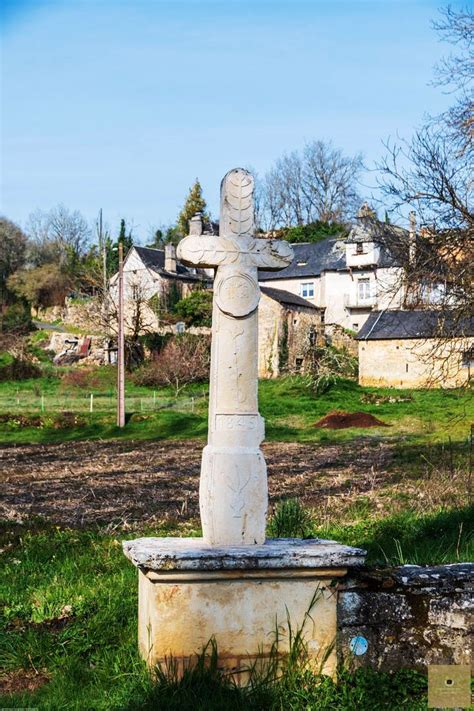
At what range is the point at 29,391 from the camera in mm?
38156

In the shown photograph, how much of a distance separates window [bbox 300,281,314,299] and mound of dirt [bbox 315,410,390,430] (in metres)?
24.4

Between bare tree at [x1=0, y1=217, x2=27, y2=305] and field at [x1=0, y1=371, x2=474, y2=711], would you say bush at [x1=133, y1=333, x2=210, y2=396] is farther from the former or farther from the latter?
bare tree at [x1=0, y1=217, x2=27, y2=305]

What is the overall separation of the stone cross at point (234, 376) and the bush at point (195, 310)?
41.2 meters

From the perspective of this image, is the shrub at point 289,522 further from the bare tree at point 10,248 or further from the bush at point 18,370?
the bare tree at point 10,248

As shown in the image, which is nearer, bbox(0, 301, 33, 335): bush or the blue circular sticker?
the blue circular sticker

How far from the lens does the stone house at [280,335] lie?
Answer: 45.1 metres

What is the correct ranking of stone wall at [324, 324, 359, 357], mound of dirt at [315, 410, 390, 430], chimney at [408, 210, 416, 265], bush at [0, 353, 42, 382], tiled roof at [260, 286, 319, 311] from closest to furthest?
chimney at [408, 210, 416, 265], mound of dirt at [315, 410, 390, 430], bush at [0, 353, 42, 382], tiled roof at [260, 286, 319, 311], stone wall at [324, 324, 359, 357]

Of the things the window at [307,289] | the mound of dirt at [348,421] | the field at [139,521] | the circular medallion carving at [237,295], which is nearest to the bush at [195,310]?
the window at [307,289]

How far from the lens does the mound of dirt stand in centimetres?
2878

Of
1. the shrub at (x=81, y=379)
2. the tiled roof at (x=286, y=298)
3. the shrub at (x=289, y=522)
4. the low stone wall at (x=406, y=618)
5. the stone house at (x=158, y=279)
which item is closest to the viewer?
the low stone wall at (x=406, y=618)

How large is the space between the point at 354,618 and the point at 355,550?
16.2 inches

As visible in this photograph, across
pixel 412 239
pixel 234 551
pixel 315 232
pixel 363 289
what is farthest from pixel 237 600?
pixel 315 232

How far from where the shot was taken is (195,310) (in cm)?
4656

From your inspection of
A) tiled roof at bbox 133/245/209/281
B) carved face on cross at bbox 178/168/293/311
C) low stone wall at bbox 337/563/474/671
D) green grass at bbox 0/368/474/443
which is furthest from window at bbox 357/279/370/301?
low stone wall at bbox 337/563/474/671
